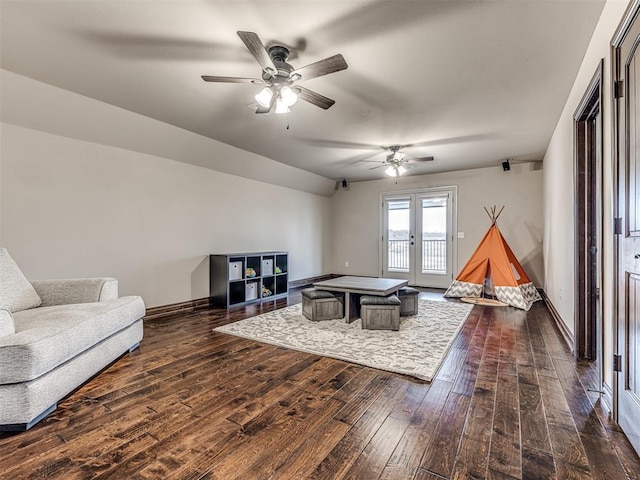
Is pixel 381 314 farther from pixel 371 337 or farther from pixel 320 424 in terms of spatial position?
pixel 320 424

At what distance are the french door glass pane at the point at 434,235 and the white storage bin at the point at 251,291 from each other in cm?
382

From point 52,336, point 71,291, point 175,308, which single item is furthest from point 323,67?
point 175,308

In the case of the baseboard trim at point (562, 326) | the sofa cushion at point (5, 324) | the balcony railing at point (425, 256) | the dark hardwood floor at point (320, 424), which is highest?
the balcony railing at point (425, 256)

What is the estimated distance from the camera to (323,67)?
2193 millimetres

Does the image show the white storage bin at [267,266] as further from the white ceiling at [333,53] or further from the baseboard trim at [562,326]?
the baseboard trim at [562,326]

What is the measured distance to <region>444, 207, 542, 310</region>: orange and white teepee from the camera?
4.96 m

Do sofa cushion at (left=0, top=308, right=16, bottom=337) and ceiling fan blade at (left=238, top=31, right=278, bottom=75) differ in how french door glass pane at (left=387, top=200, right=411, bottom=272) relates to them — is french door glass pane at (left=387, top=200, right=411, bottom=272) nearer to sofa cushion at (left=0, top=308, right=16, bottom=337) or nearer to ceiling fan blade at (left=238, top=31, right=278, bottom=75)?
ceiling fan blade at (left=238, top=31, right=278, bottom=75)

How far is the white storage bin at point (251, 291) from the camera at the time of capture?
513 centimetres

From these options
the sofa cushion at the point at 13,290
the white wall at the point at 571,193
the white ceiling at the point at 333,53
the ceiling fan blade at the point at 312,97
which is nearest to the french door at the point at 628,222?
the white wall at the point at 571,193

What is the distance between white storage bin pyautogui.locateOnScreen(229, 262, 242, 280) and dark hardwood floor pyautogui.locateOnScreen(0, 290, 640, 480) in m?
2.08

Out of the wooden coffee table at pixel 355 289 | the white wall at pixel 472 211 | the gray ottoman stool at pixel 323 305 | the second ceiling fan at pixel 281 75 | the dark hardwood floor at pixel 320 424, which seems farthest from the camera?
the white wall at pixel 472 211

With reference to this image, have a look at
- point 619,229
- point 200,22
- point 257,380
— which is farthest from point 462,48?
point 257,380

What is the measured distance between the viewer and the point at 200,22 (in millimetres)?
2080

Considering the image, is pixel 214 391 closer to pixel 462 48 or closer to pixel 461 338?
pixel 461 338
